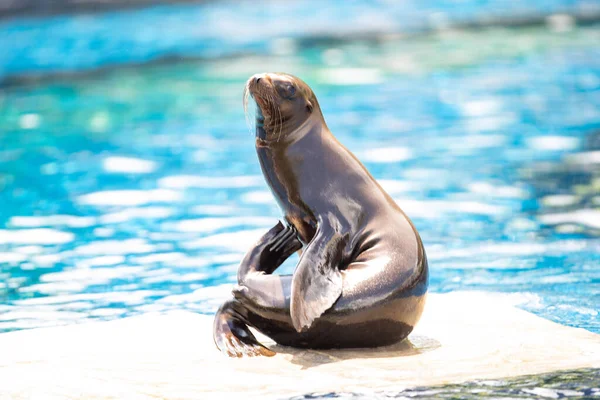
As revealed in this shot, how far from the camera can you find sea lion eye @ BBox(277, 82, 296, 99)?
4.32 metres

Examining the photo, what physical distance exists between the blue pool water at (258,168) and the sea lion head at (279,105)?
1643mm

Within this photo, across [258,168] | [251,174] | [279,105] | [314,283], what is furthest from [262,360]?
[258,168]

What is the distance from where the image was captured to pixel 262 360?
406 cm

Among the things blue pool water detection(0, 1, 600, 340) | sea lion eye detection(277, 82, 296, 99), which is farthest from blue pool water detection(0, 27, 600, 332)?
sea lion eye detection(277, 82, 296, 99)

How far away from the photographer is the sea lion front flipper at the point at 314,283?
4012 mm

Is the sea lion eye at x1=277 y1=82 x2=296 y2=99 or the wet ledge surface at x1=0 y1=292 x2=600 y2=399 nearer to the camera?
the wet ledge surface at x1=0 y1=292 x2=600 y2=399

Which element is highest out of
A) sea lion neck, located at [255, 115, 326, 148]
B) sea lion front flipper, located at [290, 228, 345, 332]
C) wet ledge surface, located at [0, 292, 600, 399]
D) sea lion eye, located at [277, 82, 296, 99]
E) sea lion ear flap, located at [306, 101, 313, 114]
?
sea lion eye, located at [277, 82, 296, 99]

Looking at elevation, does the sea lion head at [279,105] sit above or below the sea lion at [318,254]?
above

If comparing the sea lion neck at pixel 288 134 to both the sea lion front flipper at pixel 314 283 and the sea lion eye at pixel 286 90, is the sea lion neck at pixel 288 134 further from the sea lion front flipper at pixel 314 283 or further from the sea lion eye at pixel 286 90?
the sea lion front flipper at pixel 314 283

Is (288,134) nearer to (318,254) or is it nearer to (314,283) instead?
(318,254)

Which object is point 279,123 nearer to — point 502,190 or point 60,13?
point 502,190

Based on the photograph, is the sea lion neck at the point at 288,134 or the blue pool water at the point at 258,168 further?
the blue pool water at the point at 258,168

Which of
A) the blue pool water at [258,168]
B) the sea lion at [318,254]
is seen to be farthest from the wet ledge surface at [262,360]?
the blue pool water at [258,168]

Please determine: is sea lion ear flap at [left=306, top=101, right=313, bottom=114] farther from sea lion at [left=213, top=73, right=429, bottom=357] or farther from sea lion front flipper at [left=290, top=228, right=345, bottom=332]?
sea lion front flipper at [left=290, top=228, right=345, bottom=332]
